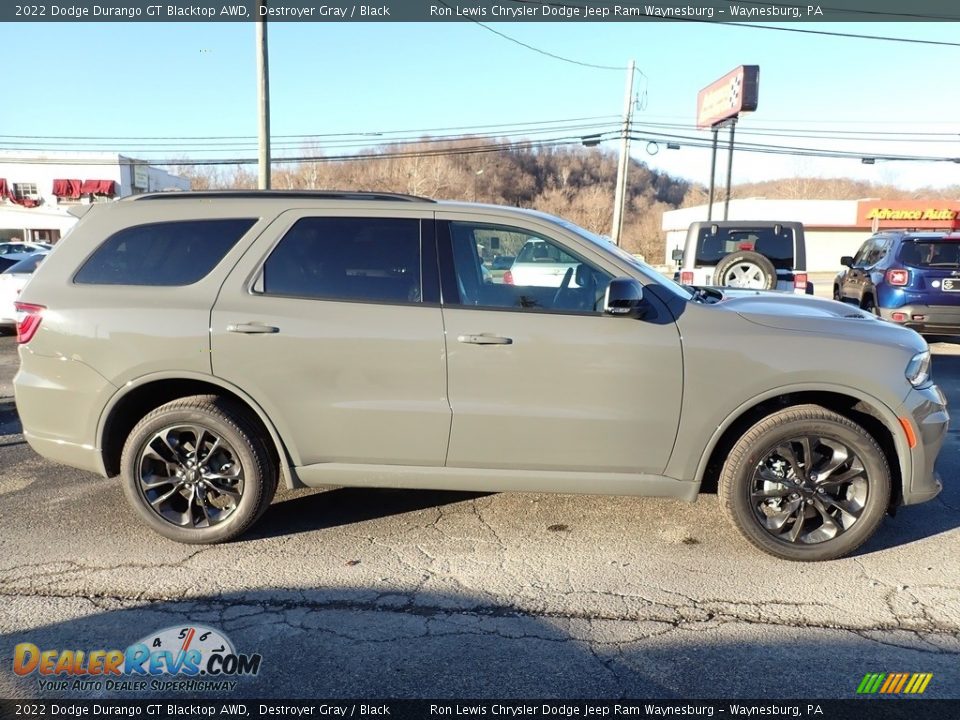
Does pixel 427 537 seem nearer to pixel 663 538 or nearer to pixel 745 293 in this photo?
pixel 663 538

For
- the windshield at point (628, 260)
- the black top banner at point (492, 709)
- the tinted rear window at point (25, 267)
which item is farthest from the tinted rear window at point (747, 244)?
the tinted rear window at point (25, 267)

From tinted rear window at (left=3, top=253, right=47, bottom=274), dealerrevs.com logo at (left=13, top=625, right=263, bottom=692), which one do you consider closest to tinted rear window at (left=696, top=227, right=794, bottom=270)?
dealerrevs.com logo at (left=13, top=625, right=263, bottom=692)

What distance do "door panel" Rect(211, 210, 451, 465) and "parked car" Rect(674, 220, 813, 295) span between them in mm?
6603

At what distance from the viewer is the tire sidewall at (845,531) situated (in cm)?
356

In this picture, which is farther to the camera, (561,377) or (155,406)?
(155,406)

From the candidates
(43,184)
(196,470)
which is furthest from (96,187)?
(196,470)

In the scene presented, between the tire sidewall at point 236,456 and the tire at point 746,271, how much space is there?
7.16 metres

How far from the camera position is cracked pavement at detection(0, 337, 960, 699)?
107 inches

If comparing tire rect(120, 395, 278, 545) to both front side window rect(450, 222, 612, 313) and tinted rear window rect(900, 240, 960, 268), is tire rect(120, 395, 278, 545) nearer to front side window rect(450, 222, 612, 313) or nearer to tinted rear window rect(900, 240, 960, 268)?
front side window rect(450, 222, 612, 313)

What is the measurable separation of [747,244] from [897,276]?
7.39ft

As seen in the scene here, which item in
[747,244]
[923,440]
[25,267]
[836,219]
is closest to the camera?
[923,440]

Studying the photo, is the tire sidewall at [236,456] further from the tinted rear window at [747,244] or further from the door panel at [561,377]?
the tinted rear window at [747,244]

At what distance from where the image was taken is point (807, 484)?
3.63m

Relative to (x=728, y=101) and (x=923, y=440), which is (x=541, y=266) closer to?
(x=923, y=440)
